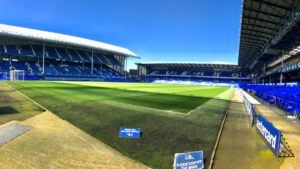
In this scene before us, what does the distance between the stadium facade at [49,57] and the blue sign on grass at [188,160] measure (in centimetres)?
7337

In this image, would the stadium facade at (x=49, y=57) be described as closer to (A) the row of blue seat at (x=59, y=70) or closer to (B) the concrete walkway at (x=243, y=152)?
(A) the row of blue seat at (x=59, y=70)

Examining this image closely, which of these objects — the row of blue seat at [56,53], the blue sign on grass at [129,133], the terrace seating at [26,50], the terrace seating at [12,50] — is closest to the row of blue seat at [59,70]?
the row of blue seat at [56,53]

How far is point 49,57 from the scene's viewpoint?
78.9m

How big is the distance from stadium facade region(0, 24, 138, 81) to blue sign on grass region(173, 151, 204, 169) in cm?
7337

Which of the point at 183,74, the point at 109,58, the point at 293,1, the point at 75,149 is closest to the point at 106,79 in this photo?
the point at 109,58

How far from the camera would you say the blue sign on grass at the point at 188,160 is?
17.1 feet

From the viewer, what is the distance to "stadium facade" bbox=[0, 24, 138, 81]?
6988 cm

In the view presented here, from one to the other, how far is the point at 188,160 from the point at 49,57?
84.5m

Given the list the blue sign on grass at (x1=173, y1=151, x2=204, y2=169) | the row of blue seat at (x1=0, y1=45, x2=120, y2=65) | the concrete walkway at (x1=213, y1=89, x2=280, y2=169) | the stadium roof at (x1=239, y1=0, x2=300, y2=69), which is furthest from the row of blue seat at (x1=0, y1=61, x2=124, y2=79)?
the blue sign on grass at (x1=173, y1=151, x2=204, y2=169)

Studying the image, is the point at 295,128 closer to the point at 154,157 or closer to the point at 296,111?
the point at 296,111

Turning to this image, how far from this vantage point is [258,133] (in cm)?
1016

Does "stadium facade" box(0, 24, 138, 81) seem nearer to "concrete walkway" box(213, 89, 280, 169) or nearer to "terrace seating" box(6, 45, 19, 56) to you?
"terrace seating" box(6, 45, 19, 56)

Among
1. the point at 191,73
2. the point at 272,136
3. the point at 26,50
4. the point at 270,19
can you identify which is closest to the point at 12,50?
the point at 26,50

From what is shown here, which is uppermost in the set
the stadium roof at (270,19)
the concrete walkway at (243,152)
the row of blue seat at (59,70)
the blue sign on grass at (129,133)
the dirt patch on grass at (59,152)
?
the stadium roof at (270,19)
